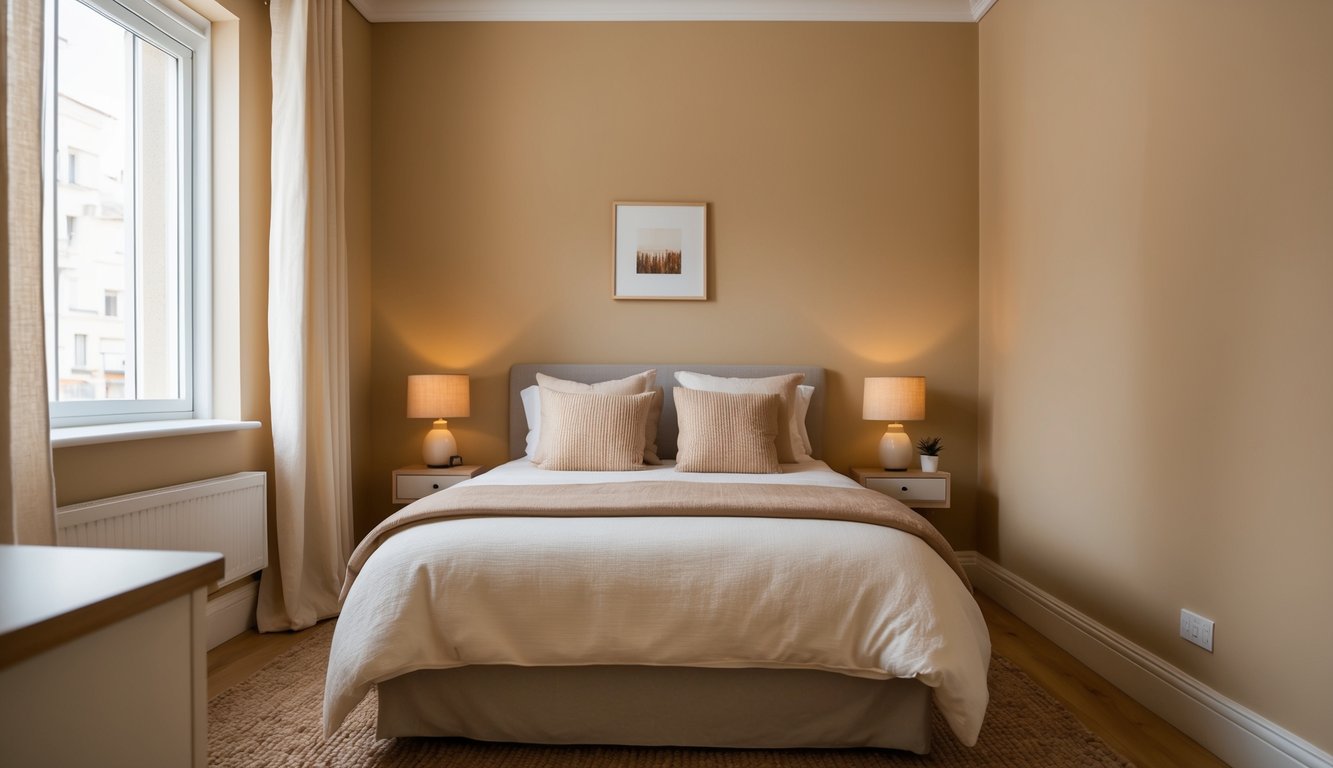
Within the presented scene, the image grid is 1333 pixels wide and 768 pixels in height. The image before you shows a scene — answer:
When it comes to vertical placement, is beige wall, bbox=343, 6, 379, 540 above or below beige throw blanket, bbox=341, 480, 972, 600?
above

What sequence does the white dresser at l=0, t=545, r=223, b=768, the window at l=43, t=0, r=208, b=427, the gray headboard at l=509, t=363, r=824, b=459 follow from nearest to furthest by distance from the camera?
the white dresser at l=0, t=545, r=223, b=768
the window at l=43, t=0, r=208, b=427
the gray headboard at l=509, t=363, r=824, b=459

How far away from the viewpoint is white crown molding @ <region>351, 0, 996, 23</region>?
12.8 feet

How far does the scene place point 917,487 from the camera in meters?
3.61

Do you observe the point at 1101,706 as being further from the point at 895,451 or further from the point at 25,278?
the point at 25,278

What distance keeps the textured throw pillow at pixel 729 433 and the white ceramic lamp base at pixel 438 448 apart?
1.22m

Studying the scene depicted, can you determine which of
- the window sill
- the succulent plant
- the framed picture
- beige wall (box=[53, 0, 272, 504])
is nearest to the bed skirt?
the window sill

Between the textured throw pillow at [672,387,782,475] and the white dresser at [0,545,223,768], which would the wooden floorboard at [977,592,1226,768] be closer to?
the textured throw pillow at [672,387,782,475]

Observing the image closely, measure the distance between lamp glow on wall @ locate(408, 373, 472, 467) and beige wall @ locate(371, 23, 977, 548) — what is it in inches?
12.8

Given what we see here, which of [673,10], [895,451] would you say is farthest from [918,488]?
[673,10]

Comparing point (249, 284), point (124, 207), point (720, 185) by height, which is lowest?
point (249, 284)

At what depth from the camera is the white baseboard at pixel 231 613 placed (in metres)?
2.83

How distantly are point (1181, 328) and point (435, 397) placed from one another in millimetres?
A: 3020

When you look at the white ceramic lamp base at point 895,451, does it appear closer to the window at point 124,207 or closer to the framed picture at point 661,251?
the framed picture at point 661,251

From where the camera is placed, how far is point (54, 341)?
2332 millimetres
